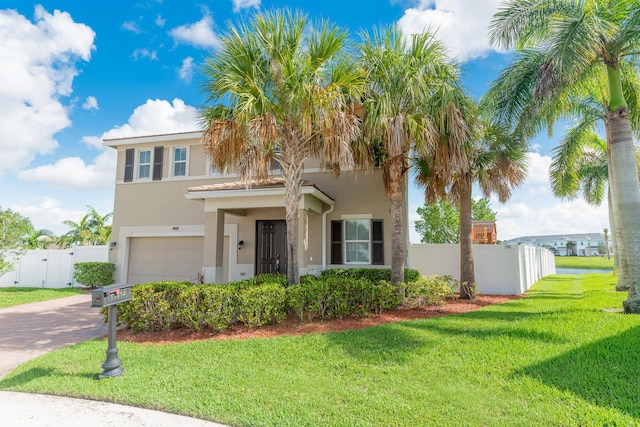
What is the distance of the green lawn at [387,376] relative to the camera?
378cm

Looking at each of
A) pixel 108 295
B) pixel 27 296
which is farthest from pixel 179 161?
pixel 108 295

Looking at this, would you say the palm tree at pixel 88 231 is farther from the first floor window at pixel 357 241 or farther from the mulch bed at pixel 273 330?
the mulch bed at pixel 273 330

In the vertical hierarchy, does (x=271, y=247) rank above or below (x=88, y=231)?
below

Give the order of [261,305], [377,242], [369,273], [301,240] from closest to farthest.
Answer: [261,305] → [301,240] → [369,273] → [377,242]

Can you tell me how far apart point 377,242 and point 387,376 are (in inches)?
334

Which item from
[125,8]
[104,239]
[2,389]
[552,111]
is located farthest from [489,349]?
[104,239]

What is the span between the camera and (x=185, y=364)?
18.0ft

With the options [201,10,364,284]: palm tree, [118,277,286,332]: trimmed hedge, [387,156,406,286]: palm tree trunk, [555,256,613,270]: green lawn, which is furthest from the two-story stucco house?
[555,256,613,270]: green lawn

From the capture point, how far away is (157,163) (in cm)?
1568

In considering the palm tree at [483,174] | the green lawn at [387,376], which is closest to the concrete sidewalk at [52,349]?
the green lawn at [387,376]

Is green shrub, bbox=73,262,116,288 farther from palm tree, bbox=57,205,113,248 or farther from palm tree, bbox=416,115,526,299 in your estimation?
palm tree, bbox=57,205,113,248

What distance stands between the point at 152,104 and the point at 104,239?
1827cm

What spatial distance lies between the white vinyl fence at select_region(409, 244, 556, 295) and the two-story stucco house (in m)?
2.39

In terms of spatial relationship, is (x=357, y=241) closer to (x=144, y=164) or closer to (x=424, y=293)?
(x=424, y=293)
